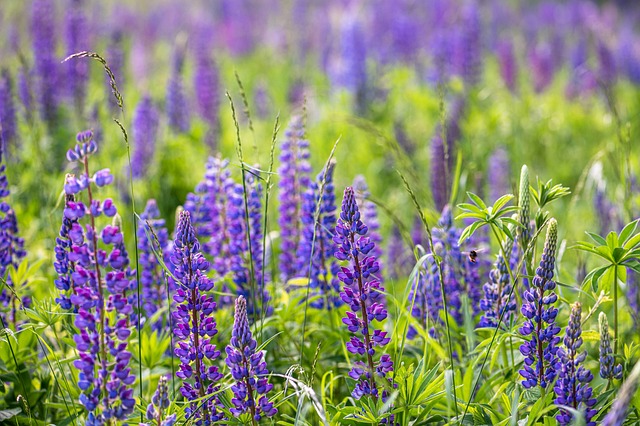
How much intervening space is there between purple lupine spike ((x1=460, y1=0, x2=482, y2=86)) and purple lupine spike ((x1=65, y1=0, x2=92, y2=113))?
148 inches

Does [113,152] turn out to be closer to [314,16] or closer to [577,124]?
[577,124]

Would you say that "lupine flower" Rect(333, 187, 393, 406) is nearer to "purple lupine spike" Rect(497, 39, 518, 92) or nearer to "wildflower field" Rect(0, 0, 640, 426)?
"wildflower field" Rect(0, 0, 640, 426)

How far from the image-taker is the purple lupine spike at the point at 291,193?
3.38 m

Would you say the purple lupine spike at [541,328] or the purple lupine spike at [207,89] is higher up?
the purple lupine spike at [207,89]

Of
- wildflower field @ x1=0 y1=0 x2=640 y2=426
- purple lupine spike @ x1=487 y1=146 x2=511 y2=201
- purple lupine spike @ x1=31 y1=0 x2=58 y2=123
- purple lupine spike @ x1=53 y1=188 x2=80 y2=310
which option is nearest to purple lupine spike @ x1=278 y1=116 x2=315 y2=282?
wildflower field @ x1=0 y1=0 x2=640 y2=426

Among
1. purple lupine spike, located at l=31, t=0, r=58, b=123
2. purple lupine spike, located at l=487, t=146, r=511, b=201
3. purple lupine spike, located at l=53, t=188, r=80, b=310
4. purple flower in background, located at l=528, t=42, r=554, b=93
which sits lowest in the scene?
purple lupine spike, located at l=487, t=146, r=511, b=201

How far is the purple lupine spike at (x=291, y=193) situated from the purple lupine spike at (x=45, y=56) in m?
3.30

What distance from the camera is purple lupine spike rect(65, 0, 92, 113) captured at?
19.2ft

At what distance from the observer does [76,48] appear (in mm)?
6074

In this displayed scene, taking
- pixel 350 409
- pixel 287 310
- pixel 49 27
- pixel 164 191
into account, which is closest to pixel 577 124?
pixel 164 191

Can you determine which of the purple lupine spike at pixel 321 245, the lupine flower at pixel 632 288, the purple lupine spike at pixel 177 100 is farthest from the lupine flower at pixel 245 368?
the purple lupine spike at pixel 177 100

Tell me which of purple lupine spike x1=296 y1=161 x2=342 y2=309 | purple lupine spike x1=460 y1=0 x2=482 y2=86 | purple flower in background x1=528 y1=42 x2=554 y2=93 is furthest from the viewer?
purple flower in background x1=528 y1=42 x2=554 y2=93

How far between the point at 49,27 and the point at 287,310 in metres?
4.55

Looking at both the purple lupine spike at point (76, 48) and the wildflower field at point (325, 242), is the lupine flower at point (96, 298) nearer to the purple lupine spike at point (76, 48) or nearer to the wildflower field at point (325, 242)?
the wildflower field at point (325, 242)
